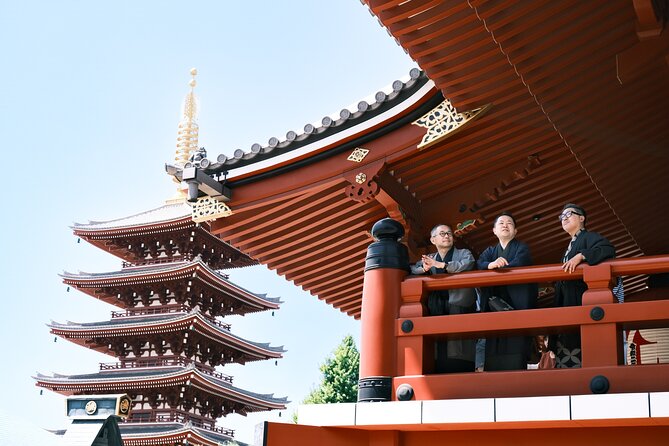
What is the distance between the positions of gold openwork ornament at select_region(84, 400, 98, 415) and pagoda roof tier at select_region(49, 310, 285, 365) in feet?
76.7

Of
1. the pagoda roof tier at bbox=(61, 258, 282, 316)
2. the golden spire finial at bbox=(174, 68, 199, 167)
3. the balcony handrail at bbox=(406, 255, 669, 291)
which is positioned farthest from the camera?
the golden spire finial at bbox=(174, 68, 199, 167)

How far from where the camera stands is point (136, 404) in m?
29.3

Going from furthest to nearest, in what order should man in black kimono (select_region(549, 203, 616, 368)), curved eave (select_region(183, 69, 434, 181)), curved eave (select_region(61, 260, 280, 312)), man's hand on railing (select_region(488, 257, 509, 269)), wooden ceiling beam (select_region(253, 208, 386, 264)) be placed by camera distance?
curved eave (select_region(61, 260, 280, 312)) < wooden ceiling beam (select_region(253, 208, 386, 264)) < curved eave (select_region(183, 69, 434, 181)) < man's hand on railing (select_region(488, 257, 509, 269)) < man in black kimono (select_region(549, 203, 616, 368))

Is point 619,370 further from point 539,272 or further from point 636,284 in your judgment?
point 636,284

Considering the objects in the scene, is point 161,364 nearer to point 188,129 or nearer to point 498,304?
point 188,129

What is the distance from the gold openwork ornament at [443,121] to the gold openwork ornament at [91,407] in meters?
2.91

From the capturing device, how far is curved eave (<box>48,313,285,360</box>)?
28.5 metres

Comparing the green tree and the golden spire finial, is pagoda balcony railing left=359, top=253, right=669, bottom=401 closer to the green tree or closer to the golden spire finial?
the green tree

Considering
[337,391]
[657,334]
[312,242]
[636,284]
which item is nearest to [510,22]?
[312,242]

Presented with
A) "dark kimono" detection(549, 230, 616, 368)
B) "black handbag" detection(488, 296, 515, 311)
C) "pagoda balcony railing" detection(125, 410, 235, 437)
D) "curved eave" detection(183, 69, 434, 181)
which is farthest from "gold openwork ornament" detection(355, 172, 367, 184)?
"pagoda balcony railing" detection(125, 410, 235, 437)

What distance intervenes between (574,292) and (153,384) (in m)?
24.5

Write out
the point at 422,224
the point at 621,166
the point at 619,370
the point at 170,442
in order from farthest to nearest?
the point at 170,442, the point at 422,224, the point at 621,166, the point at 619,370

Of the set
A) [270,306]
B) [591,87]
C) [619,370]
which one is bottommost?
[619,370]

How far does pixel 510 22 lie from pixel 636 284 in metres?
5.48
